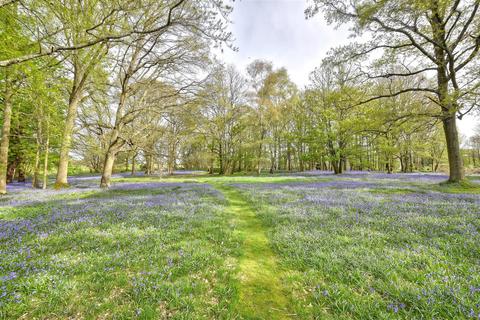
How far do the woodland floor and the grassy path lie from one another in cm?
2

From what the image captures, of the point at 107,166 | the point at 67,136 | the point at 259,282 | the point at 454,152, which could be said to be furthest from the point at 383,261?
the point at 67,136

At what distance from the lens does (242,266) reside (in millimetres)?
4137

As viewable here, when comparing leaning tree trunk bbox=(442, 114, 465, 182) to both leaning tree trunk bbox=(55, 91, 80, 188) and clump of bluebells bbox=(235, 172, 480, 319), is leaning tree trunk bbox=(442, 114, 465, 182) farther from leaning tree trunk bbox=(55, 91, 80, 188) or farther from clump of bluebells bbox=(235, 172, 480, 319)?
leaning tree trunk bbox=(55, 91, 80, 188)

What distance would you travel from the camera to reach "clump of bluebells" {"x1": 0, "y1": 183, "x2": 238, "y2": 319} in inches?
108

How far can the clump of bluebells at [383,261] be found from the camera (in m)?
2.62

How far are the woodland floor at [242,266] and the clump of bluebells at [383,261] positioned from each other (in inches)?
0.9

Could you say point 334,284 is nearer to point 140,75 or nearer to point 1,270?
point 1,270

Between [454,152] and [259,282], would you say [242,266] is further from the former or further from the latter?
[454,152]

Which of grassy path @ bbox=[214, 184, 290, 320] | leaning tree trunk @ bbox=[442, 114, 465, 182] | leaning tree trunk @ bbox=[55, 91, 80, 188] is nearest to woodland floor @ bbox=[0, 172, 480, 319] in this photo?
grassy path @ bbox=[214, 184, 290, 320]

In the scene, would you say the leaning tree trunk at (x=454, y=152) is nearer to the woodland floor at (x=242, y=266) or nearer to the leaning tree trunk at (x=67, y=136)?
the woodland floor at (x=242, y=266)

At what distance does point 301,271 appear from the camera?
3818 mm

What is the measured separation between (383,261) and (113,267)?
214 inches

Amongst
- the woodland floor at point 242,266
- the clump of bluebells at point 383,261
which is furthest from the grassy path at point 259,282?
the clump of bluebells at point 383,261

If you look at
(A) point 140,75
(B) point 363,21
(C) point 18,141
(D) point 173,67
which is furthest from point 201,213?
(C) point 18,141
